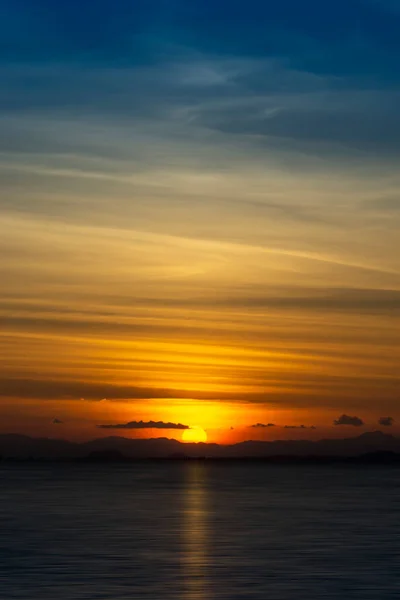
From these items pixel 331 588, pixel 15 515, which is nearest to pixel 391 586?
pixel 331 588

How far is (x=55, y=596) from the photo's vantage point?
45.3 metres

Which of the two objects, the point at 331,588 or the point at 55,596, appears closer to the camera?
the point at 55,596

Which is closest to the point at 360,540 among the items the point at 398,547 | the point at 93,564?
the point at 398,547

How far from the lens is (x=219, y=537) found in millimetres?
75438

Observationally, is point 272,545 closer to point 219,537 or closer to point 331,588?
point 219,537

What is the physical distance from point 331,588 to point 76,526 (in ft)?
133

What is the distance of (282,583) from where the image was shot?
50531 mm

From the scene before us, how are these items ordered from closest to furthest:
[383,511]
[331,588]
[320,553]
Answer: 1. [331,588]
2. [320,553]
3. [383,511]

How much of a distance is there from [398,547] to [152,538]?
16672 mm

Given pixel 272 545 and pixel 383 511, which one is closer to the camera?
pixel 272 545

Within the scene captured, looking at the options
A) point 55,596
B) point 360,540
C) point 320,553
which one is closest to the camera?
point 55,596

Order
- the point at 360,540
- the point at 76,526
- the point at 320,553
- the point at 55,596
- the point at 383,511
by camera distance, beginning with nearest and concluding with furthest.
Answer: the point at 55,596, the point at 320,553, the point at 360,540, the point at 76,526, the point at 383,511

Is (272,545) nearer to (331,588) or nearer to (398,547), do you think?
(398,547)

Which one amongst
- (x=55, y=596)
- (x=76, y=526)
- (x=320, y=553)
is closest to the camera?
(x=55, y=596)
